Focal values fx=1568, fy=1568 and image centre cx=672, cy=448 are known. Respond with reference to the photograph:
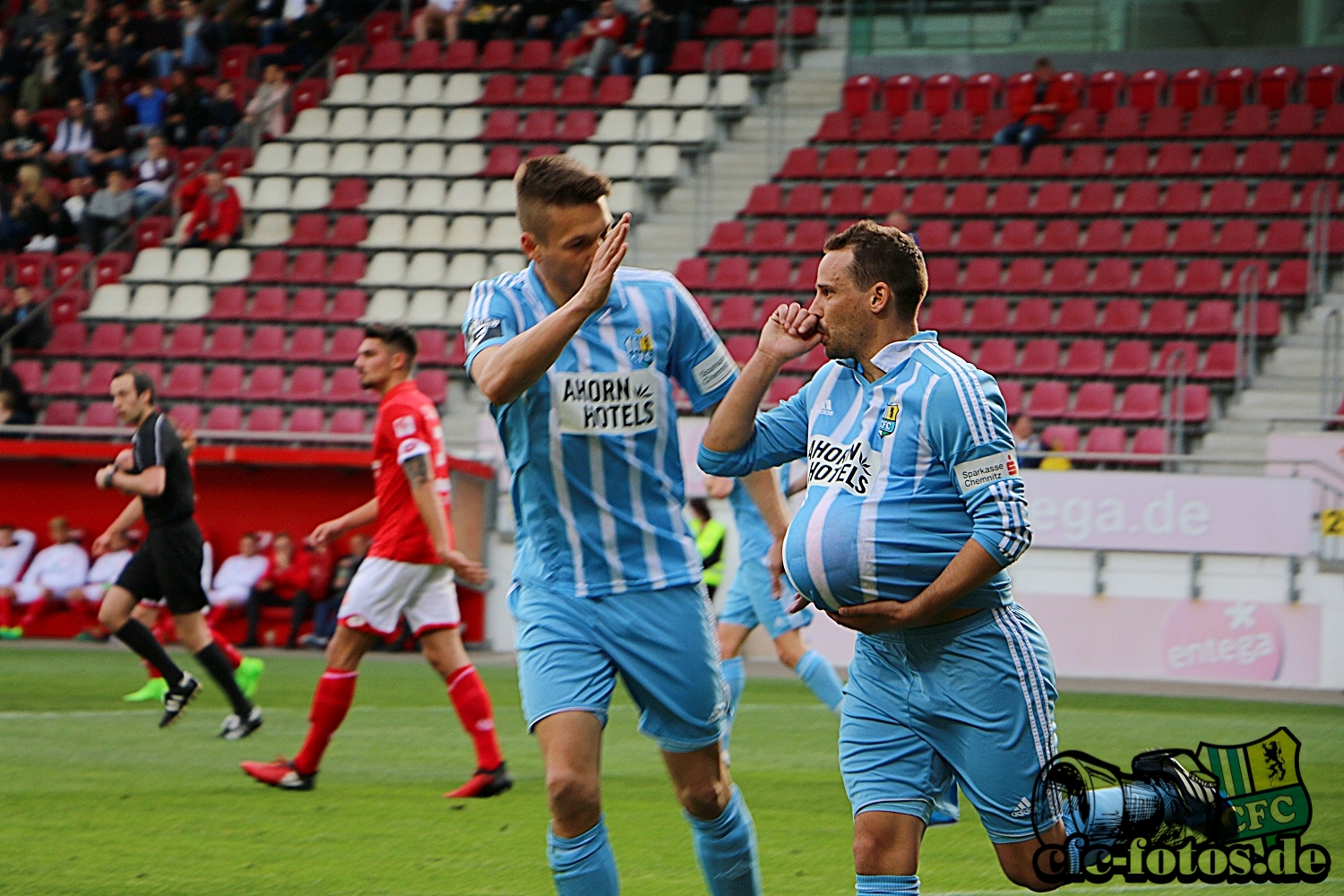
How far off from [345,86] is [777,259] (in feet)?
26.1

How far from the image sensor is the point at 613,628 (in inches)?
172

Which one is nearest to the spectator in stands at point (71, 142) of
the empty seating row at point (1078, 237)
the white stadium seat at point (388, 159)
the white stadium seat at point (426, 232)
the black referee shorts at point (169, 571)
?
the white stadium seat at point (388, 159)

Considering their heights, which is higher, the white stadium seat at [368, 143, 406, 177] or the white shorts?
the white shorts

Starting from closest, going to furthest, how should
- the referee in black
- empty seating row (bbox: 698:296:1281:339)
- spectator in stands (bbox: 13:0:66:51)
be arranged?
the referee in black, empty seating row (bbox: 698:296:1281:339), spectator in stands (bbox: 13:0:66:51)

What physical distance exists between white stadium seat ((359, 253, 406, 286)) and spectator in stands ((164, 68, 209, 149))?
4.29 m

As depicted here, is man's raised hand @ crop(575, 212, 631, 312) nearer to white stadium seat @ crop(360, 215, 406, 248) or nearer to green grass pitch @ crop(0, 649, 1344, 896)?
Answer: green grass pitch @ crop(0, 649, 1344, 896)

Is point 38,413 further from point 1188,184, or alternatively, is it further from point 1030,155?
point 1188,184

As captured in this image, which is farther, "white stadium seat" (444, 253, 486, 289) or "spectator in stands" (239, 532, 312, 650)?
"white stadium seat" (444, 253, 486, 289)

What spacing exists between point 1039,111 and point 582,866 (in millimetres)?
16912

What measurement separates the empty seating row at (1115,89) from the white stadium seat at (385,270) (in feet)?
20.8

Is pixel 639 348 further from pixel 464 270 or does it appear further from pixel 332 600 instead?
pixel 464 270

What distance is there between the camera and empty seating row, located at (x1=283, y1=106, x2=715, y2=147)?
21.2 metres

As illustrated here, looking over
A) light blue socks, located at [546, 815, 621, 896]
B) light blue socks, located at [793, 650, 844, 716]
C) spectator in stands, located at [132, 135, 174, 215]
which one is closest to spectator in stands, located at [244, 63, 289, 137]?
spectator in stands, located at [132, 135, 174, 215]

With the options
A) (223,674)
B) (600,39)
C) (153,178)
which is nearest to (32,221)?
(153,178)
